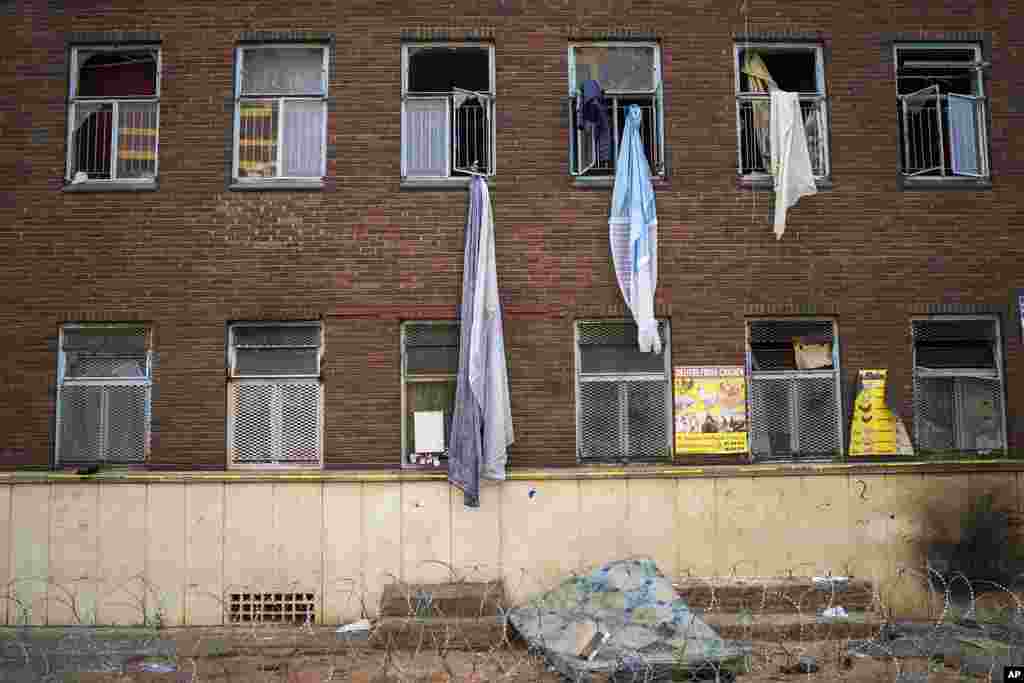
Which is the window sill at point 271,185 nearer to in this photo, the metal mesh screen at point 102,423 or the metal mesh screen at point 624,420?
the metal mesh screen at point 102,423

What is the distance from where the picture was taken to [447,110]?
483 inches

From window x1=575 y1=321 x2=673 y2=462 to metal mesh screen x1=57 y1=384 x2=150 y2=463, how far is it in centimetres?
534

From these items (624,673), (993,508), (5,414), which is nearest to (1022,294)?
(993,508)

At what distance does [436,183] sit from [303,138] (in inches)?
70.6

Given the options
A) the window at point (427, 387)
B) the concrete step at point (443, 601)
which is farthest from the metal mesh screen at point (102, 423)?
the concrete step at point (443, 601)

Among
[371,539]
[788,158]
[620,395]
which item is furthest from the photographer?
[620,395]

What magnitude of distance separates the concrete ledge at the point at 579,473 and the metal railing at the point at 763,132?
3681 millimetres

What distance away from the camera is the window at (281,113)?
40.0 feet

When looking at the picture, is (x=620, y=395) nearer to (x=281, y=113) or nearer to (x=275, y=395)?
(x=275, y=395)

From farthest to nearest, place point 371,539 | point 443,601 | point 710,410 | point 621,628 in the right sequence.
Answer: point 710,410, point 371,539, point 443,601, point 621,628

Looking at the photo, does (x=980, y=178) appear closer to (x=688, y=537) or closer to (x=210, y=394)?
(x=688, y=537)

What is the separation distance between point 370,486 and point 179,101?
534cm

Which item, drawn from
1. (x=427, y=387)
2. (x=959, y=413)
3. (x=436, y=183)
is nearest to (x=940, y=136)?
(x=959, y=413)

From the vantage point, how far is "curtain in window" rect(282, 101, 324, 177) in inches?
480
